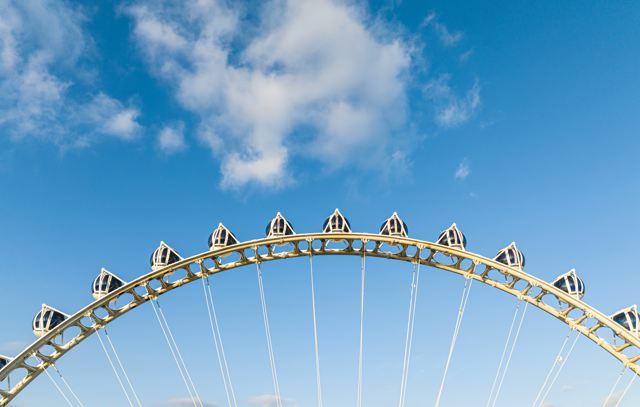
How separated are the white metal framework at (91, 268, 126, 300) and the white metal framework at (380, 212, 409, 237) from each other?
15.9 meters

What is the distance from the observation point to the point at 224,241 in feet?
106

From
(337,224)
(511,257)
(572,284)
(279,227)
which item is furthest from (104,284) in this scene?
(572,284)

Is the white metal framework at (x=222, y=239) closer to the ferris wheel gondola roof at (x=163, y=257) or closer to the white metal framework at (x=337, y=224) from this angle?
the ferris wheel gondola roof at (x=163, y=257)

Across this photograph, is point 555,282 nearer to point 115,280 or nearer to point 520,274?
point 520,274

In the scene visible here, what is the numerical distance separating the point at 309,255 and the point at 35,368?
16.3 metres

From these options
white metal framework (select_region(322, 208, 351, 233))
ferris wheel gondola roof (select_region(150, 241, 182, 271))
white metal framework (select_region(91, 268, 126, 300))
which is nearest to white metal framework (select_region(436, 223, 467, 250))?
white metal framework (select_region(322, 208, 351, 233))

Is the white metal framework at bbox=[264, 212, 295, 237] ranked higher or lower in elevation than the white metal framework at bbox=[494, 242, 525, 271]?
higher

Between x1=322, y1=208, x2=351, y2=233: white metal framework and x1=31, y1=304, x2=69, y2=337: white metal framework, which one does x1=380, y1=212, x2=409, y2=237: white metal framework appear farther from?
x1=31, y1=304, x2=69, y2=337: white metal framework

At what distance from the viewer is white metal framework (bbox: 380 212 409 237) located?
107 feet

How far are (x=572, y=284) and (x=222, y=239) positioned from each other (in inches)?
808

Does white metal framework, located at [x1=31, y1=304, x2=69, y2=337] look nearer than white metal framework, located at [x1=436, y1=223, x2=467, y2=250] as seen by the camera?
Yes

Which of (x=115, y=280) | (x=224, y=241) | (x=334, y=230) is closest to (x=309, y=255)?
(x=334, y=230)

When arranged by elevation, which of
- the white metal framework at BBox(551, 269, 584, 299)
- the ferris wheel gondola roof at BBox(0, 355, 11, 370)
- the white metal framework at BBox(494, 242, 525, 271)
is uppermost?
the white metal framework at BBox(494, 242, 525, 271)

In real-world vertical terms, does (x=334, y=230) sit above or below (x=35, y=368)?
above
